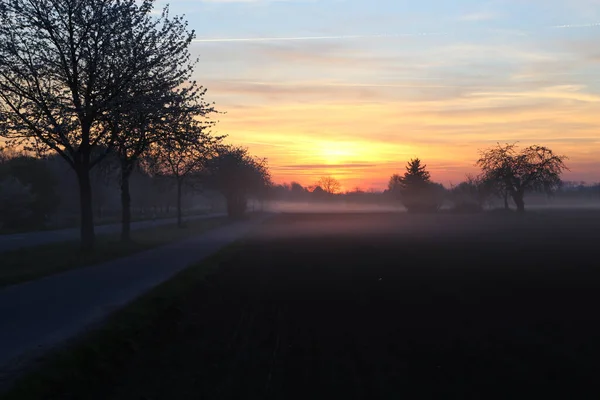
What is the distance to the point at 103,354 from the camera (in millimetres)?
11633

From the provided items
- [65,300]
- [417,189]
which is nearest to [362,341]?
[65,300]

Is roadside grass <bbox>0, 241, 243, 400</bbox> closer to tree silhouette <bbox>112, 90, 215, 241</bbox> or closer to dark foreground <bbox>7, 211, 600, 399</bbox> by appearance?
dark foreground <bbox>7, 211, 600, 399</bbox>

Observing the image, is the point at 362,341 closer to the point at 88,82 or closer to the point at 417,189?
the point at 88,82

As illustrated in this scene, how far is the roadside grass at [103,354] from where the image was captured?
30.9ft

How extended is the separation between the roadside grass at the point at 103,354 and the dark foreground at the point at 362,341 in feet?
0.14


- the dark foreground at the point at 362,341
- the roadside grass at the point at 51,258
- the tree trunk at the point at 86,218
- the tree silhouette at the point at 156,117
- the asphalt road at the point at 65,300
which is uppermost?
the tree silhouette at the point at 156,117

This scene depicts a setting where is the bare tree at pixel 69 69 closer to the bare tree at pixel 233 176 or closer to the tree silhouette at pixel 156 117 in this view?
the tree silhouette at pixel 156 117

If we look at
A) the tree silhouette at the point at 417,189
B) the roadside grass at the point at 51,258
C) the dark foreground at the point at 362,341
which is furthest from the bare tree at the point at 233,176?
the dark foreground at the point at 362,341

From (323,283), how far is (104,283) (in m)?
6.58

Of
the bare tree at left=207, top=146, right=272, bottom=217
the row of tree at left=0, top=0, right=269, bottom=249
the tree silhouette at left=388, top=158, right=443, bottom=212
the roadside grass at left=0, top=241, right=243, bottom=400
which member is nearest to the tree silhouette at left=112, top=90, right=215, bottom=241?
the row of tree at left=0, top=0, right=269, bottom=249

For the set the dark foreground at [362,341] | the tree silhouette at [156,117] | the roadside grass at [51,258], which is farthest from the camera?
the tree silhouette at [156,117]

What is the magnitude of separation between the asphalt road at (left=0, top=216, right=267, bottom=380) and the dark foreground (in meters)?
1.17

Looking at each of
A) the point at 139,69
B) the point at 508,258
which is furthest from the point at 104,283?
the point at 508,258

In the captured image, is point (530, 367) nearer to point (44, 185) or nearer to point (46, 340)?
point (46, 340)
